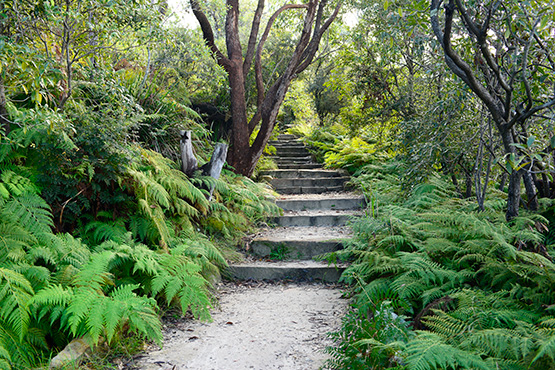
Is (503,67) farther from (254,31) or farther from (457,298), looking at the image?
(254,31)

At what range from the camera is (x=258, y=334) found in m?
3.30

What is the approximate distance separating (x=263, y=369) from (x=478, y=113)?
149 inches

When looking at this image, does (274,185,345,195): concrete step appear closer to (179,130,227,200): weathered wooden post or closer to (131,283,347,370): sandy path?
(179,130,227,200): weathered wooden post

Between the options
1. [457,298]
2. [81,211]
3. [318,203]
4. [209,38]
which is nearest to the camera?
[457,298]

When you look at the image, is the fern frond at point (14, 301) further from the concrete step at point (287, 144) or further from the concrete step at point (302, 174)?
the concrete step at point (287, 144)

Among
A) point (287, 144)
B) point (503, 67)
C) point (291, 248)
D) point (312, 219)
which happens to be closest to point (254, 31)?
point (312, 219)

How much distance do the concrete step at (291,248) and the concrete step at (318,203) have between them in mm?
1800

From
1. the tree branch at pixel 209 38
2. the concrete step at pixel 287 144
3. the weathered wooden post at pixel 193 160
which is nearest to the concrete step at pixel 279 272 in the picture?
the weathered wooden post at pixel 193 160

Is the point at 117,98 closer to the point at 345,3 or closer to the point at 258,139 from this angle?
the point at 258,139

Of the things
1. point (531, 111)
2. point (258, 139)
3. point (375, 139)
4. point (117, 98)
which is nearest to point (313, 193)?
point (258, 139)

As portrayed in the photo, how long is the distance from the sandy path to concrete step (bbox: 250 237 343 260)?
84 cm

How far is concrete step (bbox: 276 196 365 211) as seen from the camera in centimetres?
716

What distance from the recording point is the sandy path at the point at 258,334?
2.80 meters

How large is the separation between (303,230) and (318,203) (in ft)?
3.93
